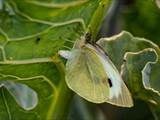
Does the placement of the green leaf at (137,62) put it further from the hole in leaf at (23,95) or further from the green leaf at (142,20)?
the green leaf at (142,20)

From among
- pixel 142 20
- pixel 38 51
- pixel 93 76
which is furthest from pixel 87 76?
pixel 142 20

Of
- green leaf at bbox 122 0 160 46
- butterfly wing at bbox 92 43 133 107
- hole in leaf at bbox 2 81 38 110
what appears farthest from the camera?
green leaf at bbox 122 0 160 46

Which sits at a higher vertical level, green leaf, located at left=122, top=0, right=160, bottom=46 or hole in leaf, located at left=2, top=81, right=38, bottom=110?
green leaf, located at left=122, top=0, right=160, bottom=46

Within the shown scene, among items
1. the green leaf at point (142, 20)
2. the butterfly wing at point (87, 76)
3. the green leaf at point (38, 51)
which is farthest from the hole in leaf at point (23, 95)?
the green leaf at point (142, 20)

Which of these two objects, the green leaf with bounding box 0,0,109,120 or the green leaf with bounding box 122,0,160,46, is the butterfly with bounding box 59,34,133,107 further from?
the green leaf with bounding box 122,0,160,46

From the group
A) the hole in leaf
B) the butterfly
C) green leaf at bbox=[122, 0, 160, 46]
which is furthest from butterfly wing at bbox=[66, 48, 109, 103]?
green leaf at bbox=[122, 0, 160, 46]

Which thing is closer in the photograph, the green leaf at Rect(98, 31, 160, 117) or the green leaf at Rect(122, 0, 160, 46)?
the green leaf at Rect(98, 31, 160, 117)

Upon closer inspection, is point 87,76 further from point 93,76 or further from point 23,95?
point 23,95
